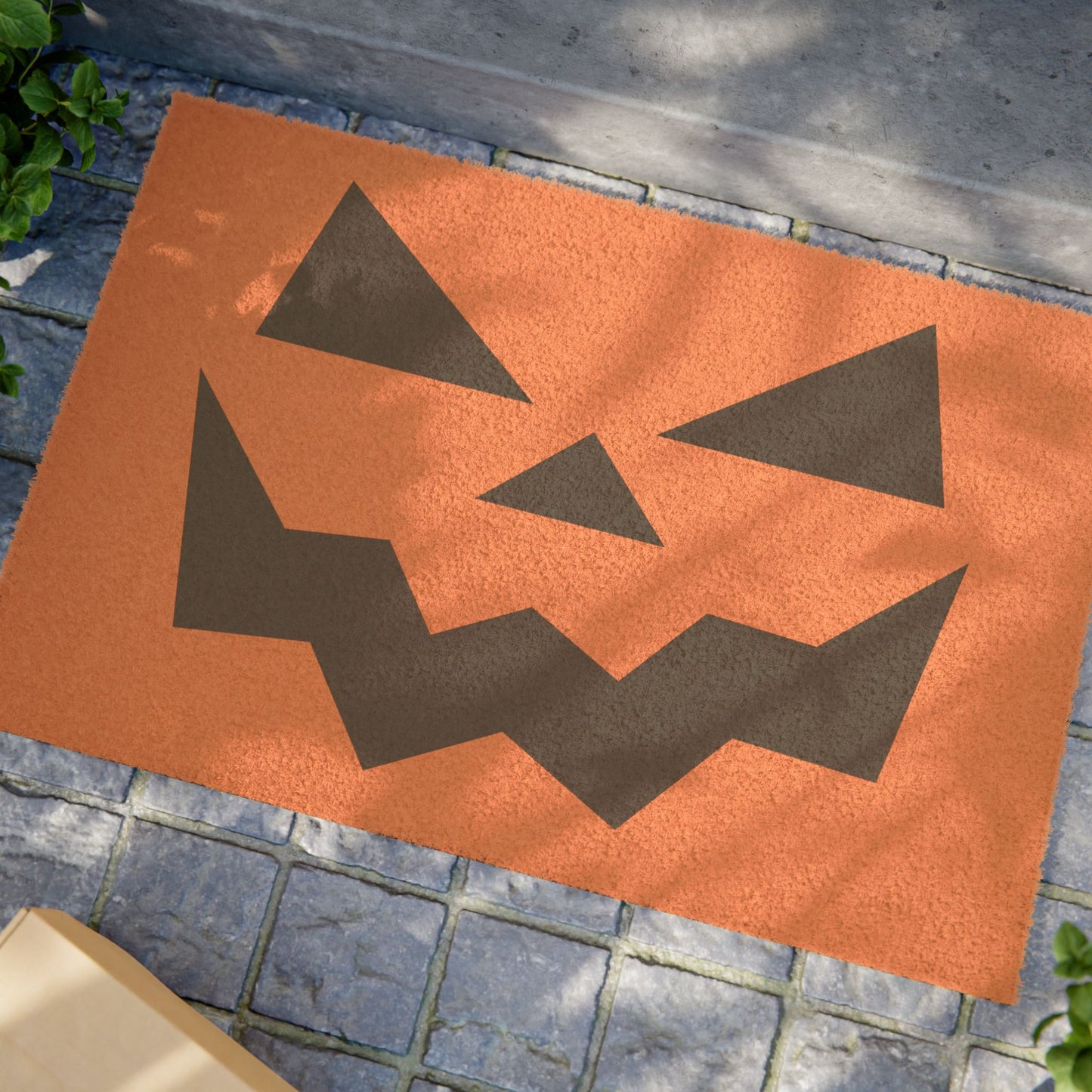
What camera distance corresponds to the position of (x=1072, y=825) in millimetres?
1617

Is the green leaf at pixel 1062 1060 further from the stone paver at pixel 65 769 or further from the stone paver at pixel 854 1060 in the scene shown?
the stone paver at pixel 65 769

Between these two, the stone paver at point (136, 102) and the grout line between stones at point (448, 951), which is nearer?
the grout line between stones at point (448, 951)

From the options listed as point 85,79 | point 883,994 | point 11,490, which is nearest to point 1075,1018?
point 883,994

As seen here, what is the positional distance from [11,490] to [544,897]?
131 centimetres

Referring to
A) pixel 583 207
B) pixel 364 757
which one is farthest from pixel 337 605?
pixel 583 207

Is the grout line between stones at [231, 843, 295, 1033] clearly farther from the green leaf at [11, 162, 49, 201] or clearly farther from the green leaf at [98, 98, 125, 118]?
the green leaf at [98, 98, 125, 118]

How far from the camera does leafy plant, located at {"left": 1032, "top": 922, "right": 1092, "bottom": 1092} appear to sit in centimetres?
114

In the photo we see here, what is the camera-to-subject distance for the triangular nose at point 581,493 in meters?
1.66

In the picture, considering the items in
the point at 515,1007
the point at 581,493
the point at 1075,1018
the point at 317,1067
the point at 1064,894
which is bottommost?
the point at 317,1067

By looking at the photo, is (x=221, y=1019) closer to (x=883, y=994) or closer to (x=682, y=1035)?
(x=682, y=1035)

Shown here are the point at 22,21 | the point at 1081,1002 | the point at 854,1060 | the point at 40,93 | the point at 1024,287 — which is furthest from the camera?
the point at 1024,287

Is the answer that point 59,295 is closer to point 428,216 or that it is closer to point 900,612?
point 428,216

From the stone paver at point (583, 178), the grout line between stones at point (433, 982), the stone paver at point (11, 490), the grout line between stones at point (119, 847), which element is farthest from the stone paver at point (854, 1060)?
the stone paver at point (11, 490)

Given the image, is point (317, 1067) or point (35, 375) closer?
point (317, 1067)
